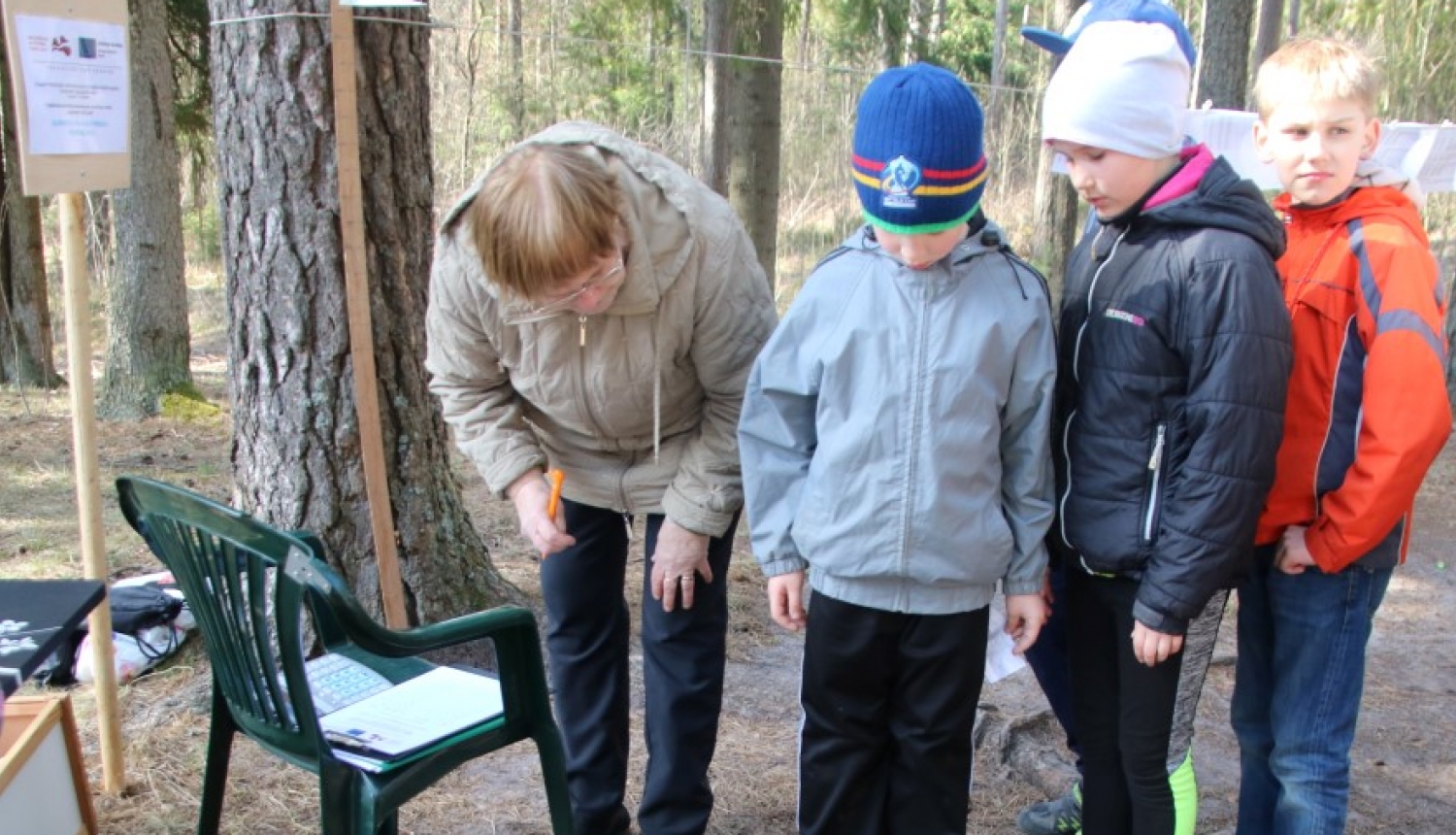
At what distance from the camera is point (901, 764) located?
2.00 m

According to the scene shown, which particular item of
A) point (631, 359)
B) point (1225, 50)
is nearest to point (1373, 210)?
point (631, 359)

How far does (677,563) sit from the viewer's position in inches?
81.4

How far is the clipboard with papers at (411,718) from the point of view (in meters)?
1.79

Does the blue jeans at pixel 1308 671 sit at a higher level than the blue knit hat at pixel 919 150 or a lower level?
lower

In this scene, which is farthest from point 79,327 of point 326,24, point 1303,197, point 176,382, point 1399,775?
point 176,382

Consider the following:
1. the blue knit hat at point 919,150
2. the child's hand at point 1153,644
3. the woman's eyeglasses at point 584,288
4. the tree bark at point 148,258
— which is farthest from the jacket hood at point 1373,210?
the tree bark at point 148,258

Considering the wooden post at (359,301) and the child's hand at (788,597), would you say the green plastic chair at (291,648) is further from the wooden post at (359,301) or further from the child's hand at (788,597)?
the wooden post at (359,301)

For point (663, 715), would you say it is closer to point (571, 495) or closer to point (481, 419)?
point (571, 495)

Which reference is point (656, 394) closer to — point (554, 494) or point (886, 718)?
point (554, 494)

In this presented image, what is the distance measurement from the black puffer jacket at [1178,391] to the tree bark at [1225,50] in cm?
574

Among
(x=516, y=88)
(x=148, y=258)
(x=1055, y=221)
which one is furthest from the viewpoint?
(x=516, y=88)

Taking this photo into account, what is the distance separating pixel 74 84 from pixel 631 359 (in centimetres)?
132

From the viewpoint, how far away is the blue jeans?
1.91 metres

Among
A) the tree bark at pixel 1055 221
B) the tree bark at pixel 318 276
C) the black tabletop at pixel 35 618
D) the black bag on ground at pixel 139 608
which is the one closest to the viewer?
the black tabletop at pixel 35 618
